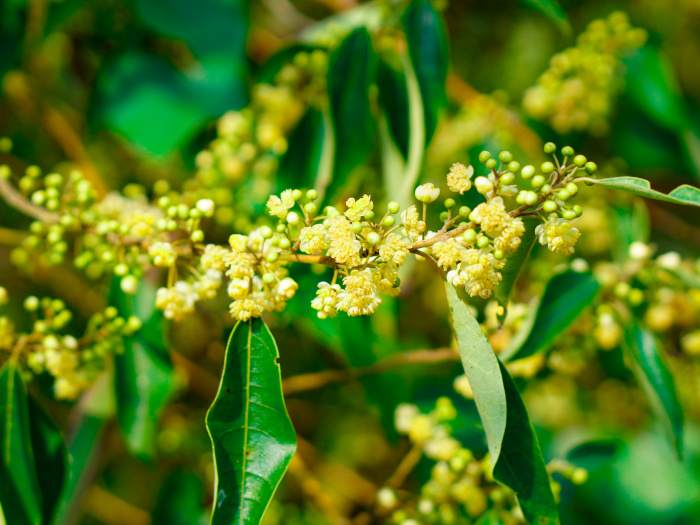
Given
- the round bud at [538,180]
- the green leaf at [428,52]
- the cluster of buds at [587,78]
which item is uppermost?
the cluster of buds at [587,78]

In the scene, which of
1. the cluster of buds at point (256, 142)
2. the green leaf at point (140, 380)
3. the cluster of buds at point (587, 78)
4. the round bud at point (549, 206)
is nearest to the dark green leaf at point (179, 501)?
the green leaf at point (140, 380)

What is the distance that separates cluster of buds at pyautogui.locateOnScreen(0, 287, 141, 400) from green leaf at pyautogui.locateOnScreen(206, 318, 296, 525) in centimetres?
→ 50

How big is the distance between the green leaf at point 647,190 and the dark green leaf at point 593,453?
1018mm

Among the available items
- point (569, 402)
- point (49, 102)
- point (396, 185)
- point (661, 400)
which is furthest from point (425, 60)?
point (569, 402)

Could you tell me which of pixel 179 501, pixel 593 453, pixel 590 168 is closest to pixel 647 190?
pixel 590 168

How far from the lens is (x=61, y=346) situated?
1358mm

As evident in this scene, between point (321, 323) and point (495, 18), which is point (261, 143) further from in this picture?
point (495, 18)

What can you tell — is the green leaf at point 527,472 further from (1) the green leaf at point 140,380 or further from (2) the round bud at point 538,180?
(1) the green leaf at point 140,380

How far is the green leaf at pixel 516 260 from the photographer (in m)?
1.01

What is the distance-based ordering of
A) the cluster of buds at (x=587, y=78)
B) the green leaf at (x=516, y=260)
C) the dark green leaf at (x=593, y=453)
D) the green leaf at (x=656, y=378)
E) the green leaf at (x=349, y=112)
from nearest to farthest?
the green leaf at (x=516, y=260) → the green leaf at (x=656, y=378) → the green leaf at (x=349, y=112) → the dark green leaf at (x=593, y=453) → the cluster of buds at (x=587, y=78)

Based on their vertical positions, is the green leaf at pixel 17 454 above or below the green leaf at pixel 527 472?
below

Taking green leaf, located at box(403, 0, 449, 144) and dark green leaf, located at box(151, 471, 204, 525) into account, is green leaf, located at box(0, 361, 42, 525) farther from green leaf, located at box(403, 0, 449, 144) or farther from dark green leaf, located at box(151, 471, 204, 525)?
green leaf, located at box(403, 0, 449, 144)

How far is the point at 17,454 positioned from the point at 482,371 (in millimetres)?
1093

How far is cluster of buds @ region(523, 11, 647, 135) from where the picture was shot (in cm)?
217
